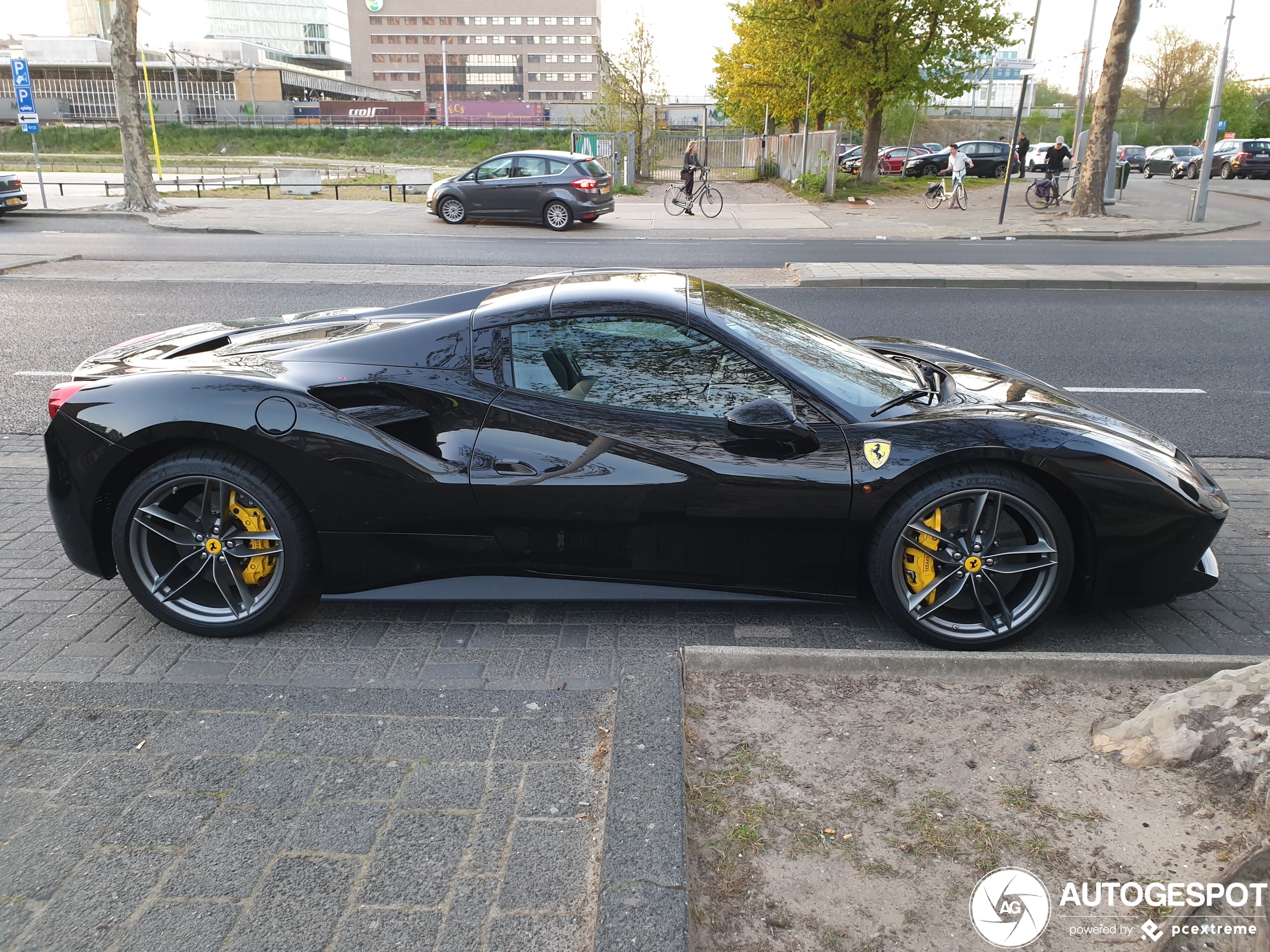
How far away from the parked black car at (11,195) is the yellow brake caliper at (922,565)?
22.4 meters

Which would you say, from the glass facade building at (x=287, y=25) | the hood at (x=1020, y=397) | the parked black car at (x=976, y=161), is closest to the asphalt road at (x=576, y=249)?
the hood at (x=1020, y=397)

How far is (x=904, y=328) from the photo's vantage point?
32.3 feet

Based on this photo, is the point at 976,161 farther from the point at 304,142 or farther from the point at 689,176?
the point at 304,142

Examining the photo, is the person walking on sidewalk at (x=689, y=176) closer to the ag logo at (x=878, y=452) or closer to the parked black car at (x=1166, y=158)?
the ag logo at (x=878, y=452)

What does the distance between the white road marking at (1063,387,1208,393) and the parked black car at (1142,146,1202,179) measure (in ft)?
137

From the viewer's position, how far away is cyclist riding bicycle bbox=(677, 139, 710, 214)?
80.4ft

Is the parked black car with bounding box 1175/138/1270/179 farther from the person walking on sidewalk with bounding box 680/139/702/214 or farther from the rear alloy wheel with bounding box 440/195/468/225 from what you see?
the rear alloy wheel with bounding box 440/195/468/225

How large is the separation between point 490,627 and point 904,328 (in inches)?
290

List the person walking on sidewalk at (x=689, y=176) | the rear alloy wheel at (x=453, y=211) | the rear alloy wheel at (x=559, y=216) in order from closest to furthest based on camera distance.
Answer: the rear alloy wheel at (x=559, y=216)
the rear alloy wheel at (x=453, y=211)
the person walking on sidewalk at (x=689, y=176)

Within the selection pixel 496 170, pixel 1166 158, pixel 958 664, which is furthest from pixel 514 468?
pixel 1166 158

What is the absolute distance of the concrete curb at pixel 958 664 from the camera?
3.09 m

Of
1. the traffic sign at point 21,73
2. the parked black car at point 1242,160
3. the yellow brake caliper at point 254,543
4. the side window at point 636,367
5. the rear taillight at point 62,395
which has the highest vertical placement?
the traffic sign at point 21,73

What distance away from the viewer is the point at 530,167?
20516mm

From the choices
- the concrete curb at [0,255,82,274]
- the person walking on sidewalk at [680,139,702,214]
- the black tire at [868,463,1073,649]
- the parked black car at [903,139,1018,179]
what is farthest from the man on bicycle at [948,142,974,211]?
the black tire at [868,463,1073,649]
